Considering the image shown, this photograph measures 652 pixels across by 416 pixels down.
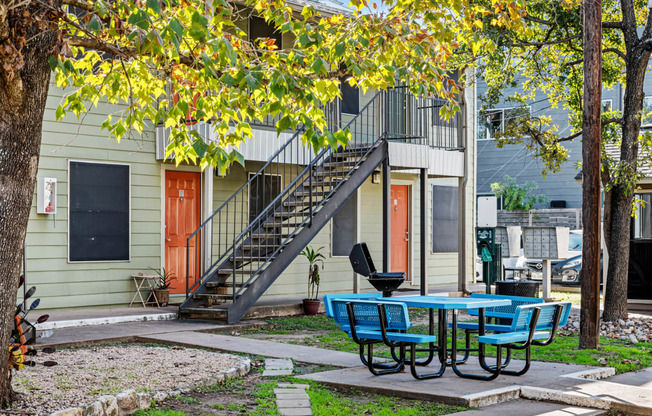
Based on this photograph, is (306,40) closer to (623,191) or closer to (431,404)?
(431,404)

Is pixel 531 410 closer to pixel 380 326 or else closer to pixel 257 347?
pixel 380 326

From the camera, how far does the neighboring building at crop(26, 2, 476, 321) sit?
12281 millimetres

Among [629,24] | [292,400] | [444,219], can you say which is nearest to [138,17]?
[292,400]

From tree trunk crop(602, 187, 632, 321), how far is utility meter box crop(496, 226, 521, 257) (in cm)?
566

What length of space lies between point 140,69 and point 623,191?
25.2 feet

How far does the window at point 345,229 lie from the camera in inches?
672

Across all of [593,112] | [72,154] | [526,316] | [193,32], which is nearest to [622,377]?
[526,316]

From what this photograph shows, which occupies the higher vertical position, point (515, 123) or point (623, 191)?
point (515, 123)

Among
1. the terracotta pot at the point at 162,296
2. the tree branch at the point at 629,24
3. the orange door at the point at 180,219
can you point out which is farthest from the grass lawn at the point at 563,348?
the tree branch at the point at 629,24

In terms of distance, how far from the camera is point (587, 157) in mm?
9547

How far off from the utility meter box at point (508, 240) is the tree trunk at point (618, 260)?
5.66 meters

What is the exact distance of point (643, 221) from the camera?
51.8ft

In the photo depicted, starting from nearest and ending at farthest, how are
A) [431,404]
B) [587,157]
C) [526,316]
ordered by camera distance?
[431,404] < [526,316] < [587,157]

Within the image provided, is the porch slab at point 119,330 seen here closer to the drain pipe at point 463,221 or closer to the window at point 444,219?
the drain pipe at point 463,221
